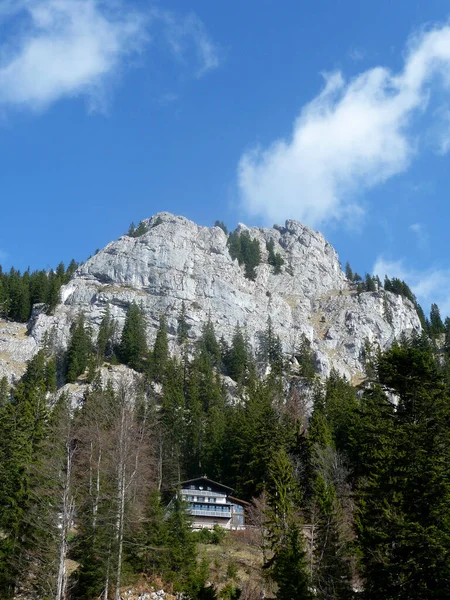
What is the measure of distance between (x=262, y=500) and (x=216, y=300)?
346 ft

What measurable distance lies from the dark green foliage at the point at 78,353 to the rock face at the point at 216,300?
14.8m

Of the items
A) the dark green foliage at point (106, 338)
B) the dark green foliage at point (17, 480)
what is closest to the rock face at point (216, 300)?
the dark green foliage at point (106, 338)

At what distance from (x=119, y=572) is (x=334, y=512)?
13.4m

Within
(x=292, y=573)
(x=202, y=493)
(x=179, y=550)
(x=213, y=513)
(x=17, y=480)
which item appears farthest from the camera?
(x=202, y=493)

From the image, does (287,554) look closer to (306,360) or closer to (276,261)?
(306,360)

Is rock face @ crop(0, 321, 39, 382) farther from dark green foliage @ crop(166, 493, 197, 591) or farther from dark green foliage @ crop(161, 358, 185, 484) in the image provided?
dark green foliage @ crop(166, 493, 197, 591)

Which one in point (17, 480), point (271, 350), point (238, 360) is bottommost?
point (17, 480)

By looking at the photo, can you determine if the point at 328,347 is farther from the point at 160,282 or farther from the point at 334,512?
the point at 334,512

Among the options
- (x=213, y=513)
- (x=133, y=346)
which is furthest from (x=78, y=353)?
(x=213, y=513)

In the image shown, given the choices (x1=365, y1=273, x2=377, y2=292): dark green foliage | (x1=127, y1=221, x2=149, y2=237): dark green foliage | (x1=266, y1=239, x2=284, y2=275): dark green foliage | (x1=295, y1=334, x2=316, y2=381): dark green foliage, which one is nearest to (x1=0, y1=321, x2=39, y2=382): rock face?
(x1=295, y1=334, x2=316, y2=381): dark green foliage

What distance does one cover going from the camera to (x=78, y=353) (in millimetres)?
101188

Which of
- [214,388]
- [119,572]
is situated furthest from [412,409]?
[214,388]

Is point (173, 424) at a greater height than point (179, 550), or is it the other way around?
point (173, 424)

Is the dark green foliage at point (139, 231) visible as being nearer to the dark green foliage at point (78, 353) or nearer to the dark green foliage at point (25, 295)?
the dark green foliage at point (25, 295)
